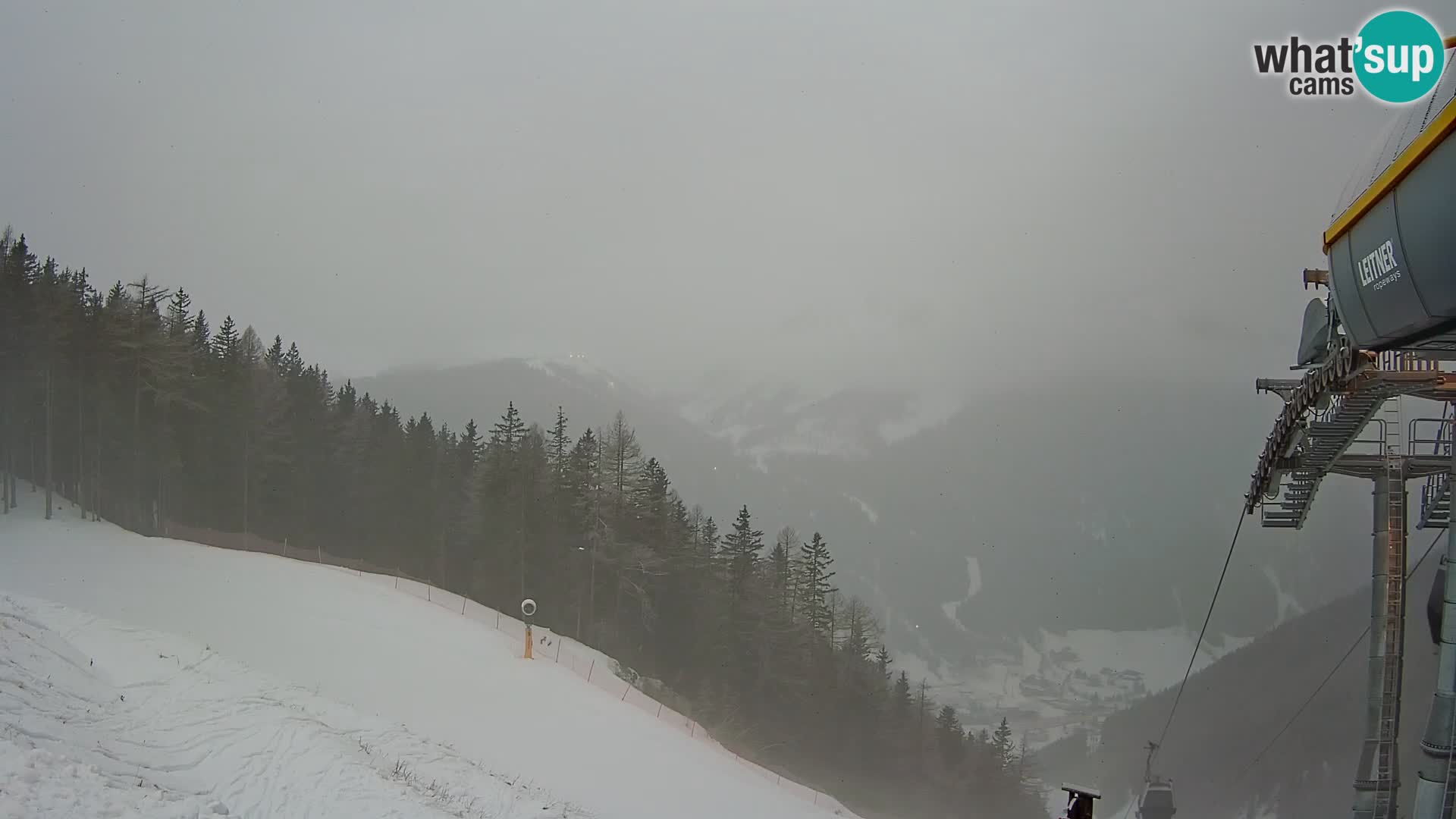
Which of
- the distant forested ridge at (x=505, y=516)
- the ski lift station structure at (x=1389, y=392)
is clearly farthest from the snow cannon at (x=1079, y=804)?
the distant forested ridge at (x=505, y=516)

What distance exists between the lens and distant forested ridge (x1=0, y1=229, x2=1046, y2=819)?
34.0m

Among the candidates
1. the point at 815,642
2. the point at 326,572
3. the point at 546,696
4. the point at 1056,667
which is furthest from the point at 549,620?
the point at 1056,667

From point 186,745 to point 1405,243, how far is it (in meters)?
13.1

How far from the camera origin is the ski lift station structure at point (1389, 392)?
353 cm

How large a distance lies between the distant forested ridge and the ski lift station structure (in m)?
25.2

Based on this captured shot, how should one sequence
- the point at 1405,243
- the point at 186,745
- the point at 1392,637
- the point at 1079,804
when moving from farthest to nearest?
1. the point at 1392,637
2. the point at 186,745
3. the point at 1079,804
4. the point at 1405,243

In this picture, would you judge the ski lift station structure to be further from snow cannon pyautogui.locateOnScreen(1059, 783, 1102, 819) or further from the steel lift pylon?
snow cannon pyautogui.locateOnScreen(1059, 783, 1102, 819)

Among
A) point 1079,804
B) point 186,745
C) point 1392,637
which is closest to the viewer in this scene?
point 1079,804

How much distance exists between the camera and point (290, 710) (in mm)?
12461

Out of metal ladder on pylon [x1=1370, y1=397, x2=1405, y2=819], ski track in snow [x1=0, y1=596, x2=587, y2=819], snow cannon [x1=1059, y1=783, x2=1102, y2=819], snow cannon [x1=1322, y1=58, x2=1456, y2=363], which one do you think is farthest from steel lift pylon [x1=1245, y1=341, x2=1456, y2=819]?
ski track in snow [x1=0, y1=596, x2=587, y2=819]

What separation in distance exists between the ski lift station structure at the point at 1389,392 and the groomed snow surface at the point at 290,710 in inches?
410

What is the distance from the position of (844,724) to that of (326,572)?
28469 millimetres

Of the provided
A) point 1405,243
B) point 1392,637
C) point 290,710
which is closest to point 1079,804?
point 1405,243

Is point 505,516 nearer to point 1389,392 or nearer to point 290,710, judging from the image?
point 290,710
